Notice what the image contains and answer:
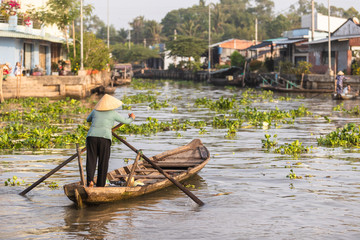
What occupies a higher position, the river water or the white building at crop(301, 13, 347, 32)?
the white building at crop(301, 13, 347, 32)

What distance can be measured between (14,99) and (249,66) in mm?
30023

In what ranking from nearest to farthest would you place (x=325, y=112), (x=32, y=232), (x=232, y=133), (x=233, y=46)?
(x=32, y=232) < (x=232, y=133) < (x=325, y=112) < (x=233, y=46)

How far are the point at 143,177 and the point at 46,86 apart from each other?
24.5 metres

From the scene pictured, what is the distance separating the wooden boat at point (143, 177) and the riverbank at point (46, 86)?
2143cm

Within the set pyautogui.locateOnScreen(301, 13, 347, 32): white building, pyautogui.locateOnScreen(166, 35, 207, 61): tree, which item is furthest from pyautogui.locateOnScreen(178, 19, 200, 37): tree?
pyautogui.locateOnScreen(301, 13, 347, 32): white building

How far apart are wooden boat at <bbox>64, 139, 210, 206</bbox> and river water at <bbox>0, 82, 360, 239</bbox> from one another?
8.3 inches

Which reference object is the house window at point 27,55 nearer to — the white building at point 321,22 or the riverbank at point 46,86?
the riverbank at point 46,86

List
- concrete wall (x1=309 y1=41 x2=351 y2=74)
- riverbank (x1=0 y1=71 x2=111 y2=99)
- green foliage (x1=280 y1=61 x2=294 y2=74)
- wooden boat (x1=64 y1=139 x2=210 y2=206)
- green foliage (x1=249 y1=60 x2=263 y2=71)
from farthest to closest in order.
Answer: green foliage (x1=249 y1=60 x2=263 y2=71) < green foliage (x1=280 y1=61 x2=294 y2=74) < concrete wall (x1=309 y1=41 x2=351 y2=74) < riverbank (x1=0 y1=71 x2=111 y2=99) < wooden boat (x1=64 y1=139 x2=210 y2=206)

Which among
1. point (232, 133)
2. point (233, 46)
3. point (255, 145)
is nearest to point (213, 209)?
point (255, 145)

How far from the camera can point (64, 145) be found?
1518 centimetres

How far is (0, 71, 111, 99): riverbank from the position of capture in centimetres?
3192

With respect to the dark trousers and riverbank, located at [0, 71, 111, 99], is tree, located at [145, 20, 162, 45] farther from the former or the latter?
the dark trousers

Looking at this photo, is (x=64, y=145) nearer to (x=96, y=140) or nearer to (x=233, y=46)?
(x=96, y=140)

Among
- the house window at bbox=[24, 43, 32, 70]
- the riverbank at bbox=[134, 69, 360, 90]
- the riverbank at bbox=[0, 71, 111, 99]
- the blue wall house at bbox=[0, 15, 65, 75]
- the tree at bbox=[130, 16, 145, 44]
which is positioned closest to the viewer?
the riverbank at bbox=[0, 71, 111, 99]
